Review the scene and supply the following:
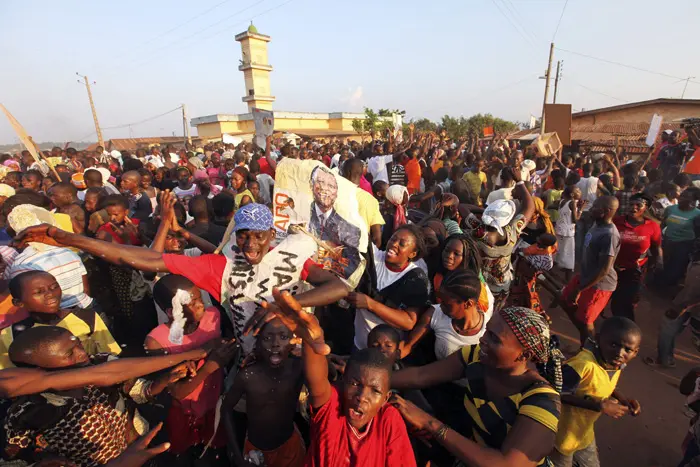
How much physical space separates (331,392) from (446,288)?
1121 mm

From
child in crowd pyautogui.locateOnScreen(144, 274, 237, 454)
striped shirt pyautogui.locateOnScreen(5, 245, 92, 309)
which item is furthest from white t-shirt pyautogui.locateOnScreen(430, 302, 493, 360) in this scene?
striped shirt pyautogui.locateOnScreen(5, 245, 92, 309)

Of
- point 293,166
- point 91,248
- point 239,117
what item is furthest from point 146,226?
point 239,117

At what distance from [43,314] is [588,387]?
11.6ft

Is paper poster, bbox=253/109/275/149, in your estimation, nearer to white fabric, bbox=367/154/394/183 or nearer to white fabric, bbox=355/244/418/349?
white fabric, bbox=367/154/394/183

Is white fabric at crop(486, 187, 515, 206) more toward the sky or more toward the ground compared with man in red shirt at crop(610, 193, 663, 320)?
more toward the sky

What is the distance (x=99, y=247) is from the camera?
2.06 meters

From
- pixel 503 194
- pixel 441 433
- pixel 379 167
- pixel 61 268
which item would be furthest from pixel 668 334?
pixel 61 268

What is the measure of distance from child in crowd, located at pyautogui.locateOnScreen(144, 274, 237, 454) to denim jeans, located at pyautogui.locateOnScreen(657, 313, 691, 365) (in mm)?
4603

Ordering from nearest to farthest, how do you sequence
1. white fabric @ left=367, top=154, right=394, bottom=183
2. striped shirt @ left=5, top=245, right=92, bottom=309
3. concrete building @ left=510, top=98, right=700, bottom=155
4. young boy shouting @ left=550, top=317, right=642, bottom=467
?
1. young boy shouting @ left=550, top=317, right=642, bottom=467
2. striped shirt @ left=5, top=245, right=92, bottom=309
3. white fabric @ left=367, top=154, right=394, bottom=183
4. concrete building @ left=510, top=98, right=700, bottom=155

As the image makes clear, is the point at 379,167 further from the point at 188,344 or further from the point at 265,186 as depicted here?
the point at 188,344

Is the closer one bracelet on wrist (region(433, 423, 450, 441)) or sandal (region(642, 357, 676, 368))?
bracelet on wrist (region(433, 423, 450, 441))

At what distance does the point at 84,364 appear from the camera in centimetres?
192

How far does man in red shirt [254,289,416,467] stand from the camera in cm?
158

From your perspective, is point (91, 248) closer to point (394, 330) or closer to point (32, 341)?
point (32, 341)
